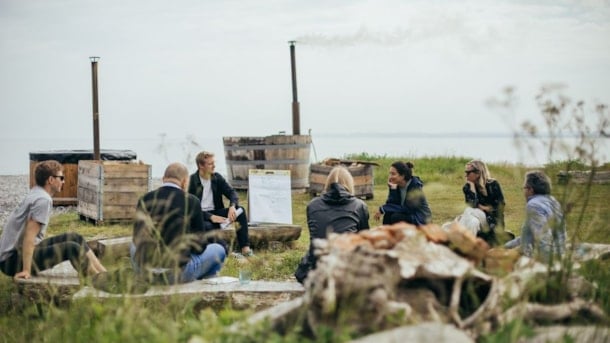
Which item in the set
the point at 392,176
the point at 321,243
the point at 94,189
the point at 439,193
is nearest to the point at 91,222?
the point at 94,189

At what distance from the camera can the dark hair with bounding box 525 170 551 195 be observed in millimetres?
6188

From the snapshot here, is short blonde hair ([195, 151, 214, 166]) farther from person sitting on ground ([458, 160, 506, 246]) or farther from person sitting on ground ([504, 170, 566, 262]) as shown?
person sitting on ground ([504, 170, 566, 262])

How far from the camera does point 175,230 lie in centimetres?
580

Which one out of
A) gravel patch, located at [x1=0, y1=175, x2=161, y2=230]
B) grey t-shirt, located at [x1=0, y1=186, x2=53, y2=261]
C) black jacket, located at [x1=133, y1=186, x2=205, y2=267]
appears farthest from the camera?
gravel patch, located at [x1=0, y1=175, x2=161, y2=230]

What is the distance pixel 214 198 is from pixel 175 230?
10.3 feet

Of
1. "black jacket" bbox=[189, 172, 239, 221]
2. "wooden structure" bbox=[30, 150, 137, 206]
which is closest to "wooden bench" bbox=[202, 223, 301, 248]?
"black jacket" bbox=[189, 172, 239, 221]

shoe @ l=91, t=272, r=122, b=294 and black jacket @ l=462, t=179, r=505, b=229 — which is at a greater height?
black jacket @ l=462, t=179, r=505, b=229

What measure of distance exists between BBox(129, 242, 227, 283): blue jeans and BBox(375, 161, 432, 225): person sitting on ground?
2.13 m

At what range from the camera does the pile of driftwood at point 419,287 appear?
147 inches

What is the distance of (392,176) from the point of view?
314 inches

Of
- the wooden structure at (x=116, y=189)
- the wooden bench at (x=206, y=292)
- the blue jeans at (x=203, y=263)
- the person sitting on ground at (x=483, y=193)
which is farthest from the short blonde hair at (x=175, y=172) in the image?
the wooden structure at (x=116, y=189)

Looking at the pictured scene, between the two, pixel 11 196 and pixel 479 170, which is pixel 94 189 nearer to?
pixel 11 196

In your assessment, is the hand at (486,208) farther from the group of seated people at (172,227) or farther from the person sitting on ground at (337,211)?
the person sitting on ground at (337,211)

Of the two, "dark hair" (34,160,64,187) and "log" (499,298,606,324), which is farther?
"dark hair" (34,160,64,187)
